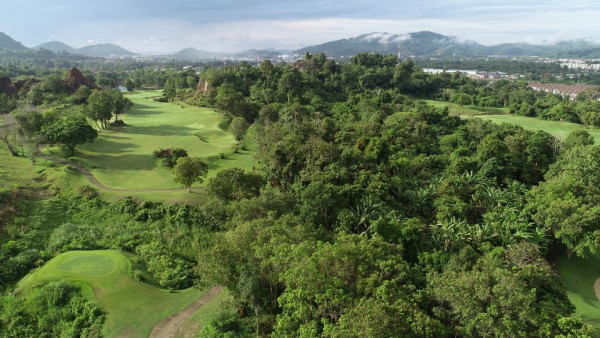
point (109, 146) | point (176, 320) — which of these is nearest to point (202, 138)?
point (109, 146)

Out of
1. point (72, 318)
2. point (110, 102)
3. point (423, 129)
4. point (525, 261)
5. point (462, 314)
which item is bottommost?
point (72, 318)

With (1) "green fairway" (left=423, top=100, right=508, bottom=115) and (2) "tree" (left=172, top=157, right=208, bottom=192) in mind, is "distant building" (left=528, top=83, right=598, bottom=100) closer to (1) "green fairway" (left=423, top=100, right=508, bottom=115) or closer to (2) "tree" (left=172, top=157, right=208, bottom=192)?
(1) "green fairway" (left=423, top=100, right=508, bottom=115)

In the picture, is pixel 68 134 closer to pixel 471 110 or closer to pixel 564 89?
pixel 471 110

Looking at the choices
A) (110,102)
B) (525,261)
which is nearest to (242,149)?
(110,102)

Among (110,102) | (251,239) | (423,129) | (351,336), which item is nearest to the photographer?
(351,336)

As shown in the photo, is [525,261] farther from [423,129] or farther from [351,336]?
[423,129]

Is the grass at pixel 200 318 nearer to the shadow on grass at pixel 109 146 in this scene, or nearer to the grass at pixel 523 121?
the shadow on grass at pixel 109 146

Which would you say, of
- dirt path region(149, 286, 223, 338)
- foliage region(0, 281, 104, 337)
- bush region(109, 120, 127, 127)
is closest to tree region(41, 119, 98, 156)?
bush region(109, 120, 127, 127)

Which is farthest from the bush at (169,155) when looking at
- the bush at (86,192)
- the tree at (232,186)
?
the tree at (232,186)
